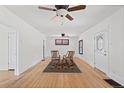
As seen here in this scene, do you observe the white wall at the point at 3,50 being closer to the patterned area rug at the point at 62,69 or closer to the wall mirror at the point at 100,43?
the patterned area rug at the point at 62,69

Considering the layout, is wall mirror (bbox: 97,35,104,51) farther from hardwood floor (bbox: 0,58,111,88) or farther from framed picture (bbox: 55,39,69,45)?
framed picture (bbox: 55,39,69,45)

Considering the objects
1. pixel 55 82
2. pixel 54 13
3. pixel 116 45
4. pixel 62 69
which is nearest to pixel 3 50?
pixel 62 69

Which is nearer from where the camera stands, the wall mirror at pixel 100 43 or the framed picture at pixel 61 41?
the wall mirror at pixel 100 43

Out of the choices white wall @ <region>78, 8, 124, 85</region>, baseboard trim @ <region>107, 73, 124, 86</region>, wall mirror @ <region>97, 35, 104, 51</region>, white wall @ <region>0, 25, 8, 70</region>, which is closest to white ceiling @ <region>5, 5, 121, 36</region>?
white wall @ <region>78, 8, 124, 85</region>

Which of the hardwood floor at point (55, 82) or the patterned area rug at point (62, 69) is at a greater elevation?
the patterned area rug at point (62, 69)

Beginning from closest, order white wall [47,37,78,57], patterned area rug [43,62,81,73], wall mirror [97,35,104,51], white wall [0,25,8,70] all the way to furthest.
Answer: patterned area rug [43,62,81,73]
wall mirror [97,35,104,51]
white wall [0,25,8,70]
white wall [47,37,78,57]

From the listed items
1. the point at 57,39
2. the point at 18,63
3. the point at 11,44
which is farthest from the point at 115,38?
the point at 57,39

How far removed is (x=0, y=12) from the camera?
3.92 meters

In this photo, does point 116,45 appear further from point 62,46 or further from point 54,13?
point 62,46

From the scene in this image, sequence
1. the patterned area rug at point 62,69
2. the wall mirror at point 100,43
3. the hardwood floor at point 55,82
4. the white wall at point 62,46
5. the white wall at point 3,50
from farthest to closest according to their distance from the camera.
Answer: the white wall at point 62,46, the white wall at point 3,50, the wall mirror at point 100,43, the patterned area rug at point 62,69, the hardwood floor at point 55,82

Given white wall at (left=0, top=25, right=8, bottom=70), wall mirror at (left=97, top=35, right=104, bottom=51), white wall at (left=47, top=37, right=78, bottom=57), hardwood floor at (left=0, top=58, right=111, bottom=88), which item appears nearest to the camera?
hardwood floor at (left=0, top=58, right=111, bottom=88)

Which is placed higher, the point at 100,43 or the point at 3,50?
the point at 100,43

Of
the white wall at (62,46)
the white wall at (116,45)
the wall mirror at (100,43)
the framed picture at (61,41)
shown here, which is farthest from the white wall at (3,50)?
the framed picture at (61,41)
